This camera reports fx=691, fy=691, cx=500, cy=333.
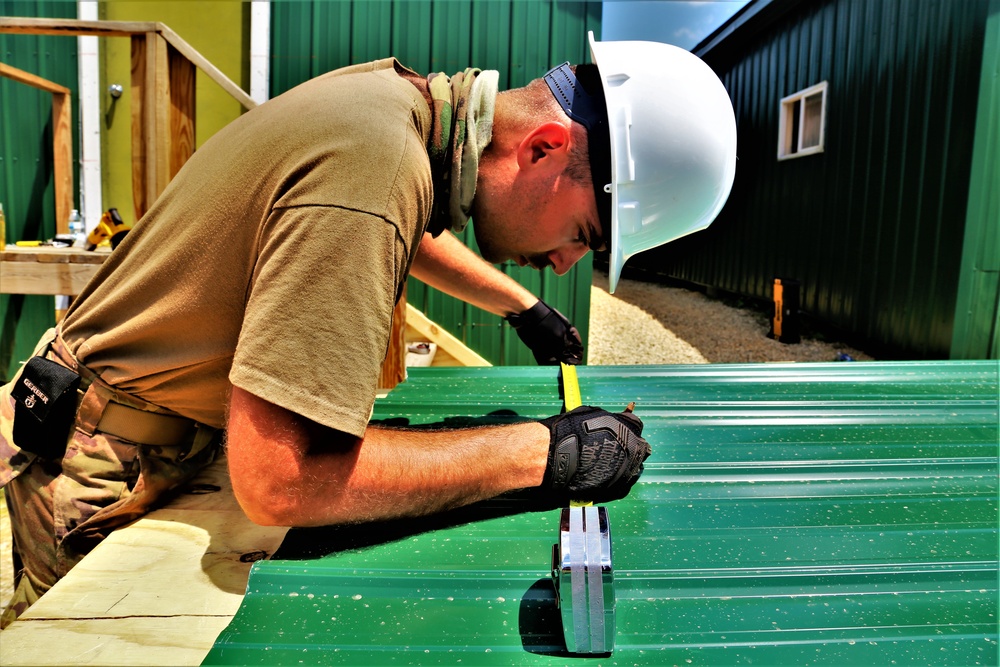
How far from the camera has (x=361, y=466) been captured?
4.75ft

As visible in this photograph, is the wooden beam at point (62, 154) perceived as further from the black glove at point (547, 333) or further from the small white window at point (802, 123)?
the small white window at point (802, 123)

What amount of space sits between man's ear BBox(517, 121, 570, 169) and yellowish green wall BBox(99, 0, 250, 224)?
5.72 meters

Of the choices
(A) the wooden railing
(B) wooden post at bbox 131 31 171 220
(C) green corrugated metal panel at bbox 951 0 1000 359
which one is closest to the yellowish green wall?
(A) the wooden railing

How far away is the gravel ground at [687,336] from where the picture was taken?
895 centimetres

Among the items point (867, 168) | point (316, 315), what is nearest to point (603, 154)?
point (316, 315)

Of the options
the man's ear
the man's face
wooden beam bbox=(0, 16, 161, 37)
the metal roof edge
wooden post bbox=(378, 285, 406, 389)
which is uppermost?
the metal roof edge

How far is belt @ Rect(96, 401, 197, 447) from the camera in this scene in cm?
177

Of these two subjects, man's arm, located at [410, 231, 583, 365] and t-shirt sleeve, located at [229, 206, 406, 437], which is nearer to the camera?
t-shirt sleeve, located at [229, 206, 406, 437]

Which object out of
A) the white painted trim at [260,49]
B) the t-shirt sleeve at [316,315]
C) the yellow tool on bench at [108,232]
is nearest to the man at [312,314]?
the t-shirt sleeve at [316,315]

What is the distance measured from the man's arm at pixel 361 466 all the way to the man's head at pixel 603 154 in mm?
522

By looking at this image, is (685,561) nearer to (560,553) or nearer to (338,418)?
(560,553)

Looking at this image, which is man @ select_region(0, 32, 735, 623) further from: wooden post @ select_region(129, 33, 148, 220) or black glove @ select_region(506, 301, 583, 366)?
wooden post @ select_region(129, 33, 148, 220)

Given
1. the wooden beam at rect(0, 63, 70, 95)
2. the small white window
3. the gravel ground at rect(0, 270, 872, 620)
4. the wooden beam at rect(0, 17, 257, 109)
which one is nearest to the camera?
the wooden beam at rect(0, 17, 257, 109)

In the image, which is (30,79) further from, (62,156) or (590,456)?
(590,456)
